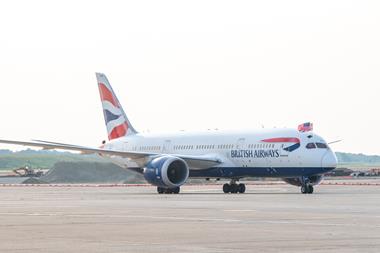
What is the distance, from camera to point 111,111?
65750 millimetres

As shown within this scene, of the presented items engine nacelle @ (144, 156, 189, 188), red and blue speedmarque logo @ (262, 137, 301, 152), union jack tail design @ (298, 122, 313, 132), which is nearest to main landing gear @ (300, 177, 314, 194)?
red and blue speedmarque logo @ (262, 137, 301, 152)

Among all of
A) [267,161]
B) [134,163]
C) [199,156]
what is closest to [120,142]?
[134,163]

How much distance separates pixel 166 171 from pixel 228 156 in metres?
3.85

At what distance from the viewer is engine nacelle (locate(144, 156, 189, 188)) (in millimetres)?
54356

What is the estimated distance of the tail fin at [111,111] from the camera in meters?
65.2

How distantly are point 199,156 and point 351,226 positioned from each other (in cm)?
3379

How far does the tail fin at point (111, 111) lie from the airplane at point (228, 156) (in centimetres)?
232

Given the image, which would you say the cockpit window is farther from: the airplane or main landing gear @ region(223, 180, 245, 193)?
main landing gear @ region(223, 180, 245, 193)

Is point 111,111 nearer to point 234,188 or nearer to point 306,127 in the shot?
point 234,188

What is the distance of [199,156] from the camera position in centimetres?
5788

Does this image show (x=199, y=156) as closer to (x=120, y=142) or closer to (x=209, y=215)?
(x=120, y=142)

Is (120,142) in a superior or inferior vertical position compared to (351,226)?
superior

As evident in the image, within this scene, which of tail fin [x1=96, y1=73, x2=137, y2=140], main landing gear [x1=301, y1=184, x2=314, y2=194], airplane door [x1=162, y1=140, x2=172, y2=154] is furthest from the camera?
tail fin [x1=96, y1=73, x2=137, y2=140]

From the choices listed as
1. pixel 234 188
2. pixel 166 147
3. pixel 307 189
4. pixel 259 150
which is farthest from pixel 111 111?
pixel 307 189
